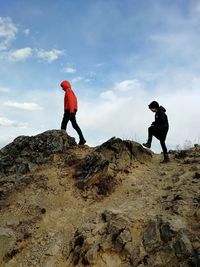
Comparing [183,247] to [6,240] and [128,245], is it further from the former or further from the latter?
[6,240]

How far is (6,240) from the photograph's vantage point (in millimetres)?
11266

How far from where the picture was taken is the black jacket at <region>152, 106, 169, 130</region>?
14.0 m

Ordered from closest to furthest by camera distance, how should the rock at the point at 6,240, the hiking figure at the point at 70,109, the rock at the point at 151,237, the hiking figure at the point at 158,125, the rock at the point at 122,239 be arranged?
the rock at the point at 151,237
the rock at the point at 122,239
the rock at the point at 6,240
the hiking figure at the point at 158,125
the hiking figure at the point at 70,109

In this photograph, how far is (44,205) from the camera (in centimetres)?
1236

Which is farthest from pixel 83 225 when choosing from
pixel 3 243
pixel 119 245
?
pixel 3 243

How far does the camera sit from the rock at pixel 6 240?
10.9 metres

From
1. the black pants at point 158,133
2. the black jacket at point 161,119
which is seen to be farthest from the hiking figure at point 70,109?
the black jacket at point 161,119

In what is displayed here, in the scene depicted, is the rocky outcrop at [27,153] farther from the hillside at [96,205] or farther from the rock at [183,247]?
the rock at [183,247]

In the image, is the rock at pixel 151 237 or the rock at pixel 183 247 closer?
the rock at pixel 183 247

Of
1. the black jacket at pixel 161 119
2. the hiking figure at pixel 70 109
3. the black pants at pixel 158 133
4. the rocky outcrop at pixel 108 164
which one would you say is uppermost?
the hiking figure at pixel 70 109

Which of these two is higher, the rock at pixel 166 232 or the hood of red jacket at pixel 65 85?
the hood of red jacket at pixel 65 85

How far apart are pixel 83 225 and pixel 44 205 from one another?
1843 mm

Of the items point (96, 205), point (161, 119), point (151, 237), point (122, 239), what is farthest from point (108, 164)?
point (151, 237)

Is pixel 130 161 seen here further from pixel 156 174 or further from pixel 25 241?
pixel 25 241
